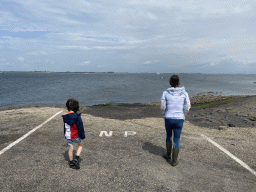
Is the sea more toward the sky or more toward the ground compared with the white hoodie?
more toward the ground

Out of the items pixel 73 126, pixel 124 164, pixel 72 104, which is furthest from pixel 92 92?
pixel 72 104

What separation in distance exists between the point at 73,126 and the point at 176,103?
2531 mm

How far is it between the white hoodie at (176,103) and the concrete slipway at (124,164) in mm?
1389

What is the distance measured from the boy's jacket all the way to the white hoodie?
2091 millimetres

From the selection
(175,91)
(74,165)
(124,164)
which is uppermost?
(175,91)

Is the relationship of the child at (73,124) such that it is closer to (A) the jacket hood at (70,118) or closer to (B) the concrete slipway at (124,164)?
(A) the jacket hood at (70,118)

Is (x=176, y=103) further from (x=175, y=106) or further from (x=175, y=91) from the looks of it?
(x=175, y=91)

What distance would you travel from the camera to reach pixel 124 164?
185 inches

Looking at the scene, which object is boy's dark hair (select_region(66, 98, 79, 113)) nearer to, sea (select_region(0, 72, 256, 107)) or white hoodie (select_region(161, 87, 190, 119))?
white hoodie (select_region(161, 87, 190, 119))

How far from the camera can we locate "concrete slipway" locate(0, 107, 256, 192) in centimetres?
379

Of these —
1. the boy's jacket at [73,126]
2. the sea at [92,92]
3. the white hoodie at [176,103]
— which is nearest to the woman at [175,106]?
the white hoodie at [176,103]

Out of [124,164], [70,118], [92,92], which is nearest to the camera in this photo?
[70,118]

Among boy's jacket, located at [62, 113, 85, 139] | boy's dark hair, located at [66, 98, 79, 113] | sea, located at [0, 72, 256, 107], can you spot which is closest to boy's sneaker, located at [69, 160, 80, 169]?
boy's jacket, located at [62, 113, 85, 139]

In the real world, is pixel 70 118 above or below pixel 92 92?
above
